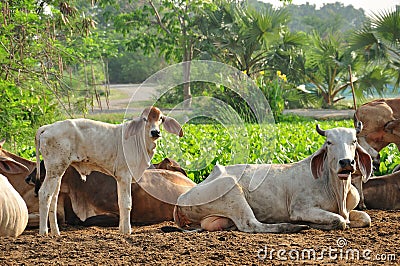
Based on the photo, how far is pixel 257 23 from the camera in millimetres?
25328

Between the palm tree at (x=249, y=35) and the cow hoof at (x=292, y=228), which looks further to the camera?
the palm tree at (x=249, y=35)

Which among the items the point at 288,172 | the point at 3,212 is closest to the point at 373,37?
the point at 288,172

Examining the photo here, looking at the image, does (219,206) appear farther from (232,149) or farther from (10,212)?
(232,149)

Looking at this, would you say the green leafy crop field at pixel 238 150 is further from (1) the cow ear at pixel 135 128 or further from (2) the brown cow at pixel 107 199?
(1) the cow ear at pixel 135 128

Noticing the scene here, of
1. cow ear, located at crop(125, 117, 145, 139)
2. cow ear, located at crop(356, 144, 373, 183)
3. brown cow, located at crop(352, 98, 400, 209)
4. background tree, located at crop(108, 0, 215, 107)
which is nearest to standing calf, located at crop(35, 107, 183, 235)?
cow ear, located at crop(125, 117, 145, 139)

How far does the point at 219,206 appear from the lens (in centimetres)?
627

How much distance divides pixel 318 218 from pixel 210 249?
1.38m

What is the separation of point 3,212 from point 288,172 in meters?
2.51

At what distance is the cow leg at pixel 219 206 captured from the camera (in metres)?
6.15

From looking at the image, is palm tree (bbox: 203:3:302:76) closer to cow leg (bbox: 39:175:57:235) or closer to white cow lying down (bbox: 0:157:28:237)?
cow leg (bbox: 39:175:57:235)

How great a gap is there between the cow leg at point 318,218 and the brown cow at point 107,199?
156 cm

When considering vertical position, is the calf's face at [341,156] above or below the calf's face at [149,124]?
below

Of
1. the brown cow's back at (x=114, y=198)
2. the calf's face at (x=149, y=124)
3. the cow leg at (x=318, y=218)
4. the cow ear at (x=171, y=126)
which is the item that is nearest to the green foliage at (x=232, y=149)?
the brown cow's back at (x=114, y=198)

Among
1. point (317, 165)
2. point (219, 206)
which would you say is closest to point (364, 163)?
point (317, 165)
